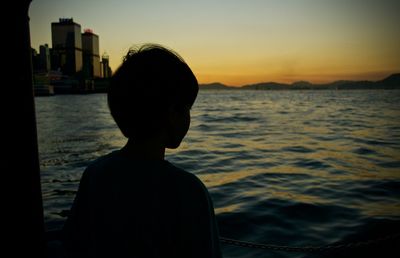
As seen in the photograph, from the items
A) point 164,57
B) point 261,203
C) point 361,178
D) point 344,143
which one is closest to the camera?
point 164,57

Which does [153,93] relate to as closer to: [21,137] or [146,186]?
[146,186]

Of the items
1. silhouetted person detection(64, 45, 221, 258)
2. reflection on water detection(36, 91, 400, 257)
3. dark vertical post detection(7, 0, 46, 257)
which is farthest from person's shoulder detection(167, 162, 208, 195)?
reflection on water detection(36, 91, 400, 257)

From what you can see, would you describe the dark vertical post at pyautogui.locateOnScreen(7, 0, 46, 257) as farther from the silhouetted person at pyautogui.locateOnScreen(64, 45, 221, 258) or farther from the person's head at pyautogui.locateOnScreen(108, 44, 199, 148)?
the person's head at pyautogui.locateOnScreen(108, 44, 199, 148)

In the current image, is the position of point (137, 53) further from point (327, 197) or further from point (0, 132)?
point (327, 197)

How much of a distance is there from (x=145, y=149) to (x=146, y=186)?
165 mm

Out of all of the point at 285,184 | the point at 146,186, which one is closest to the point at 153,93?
the point at 146,186

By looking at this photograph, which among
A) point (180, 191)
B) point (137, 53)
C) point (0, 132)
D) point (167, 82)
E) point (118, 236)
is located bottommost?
point (118, 236)

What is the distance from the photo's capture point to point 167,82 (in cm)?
124

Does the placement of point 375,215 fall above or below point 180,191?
below

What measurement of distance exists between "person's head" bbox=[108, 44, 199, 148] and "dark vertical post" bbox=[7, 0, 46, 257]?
57cm

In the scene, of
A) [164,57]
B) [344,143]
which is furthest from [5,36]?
[344,143]

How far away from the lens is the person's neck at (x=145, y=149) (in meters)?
1.25

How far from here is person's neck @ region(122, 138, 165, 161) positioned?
1255mm

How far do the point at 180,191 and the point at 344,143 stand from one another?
54.3ft
